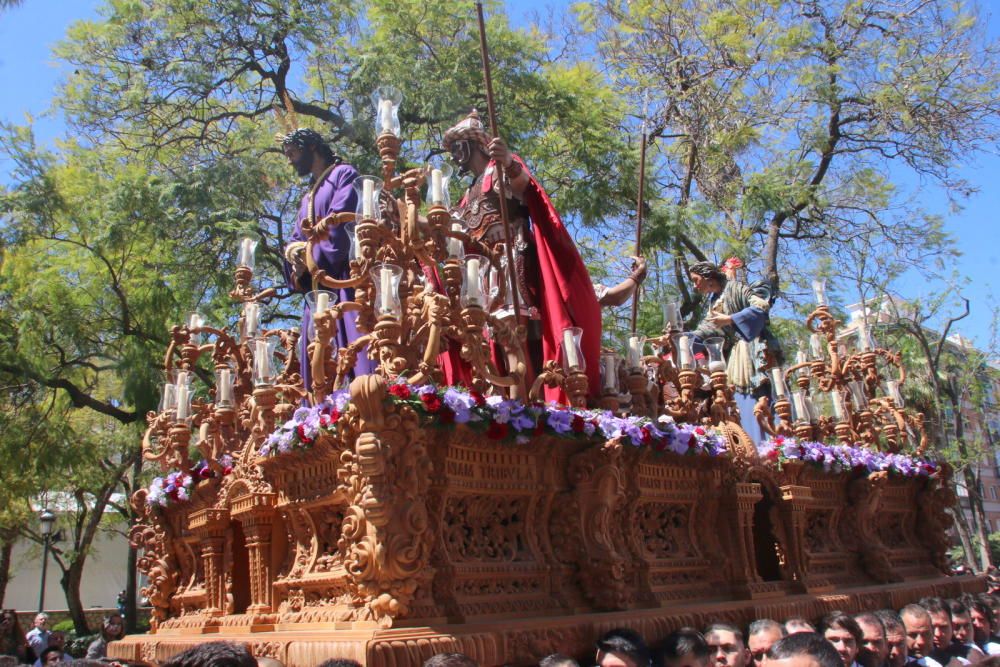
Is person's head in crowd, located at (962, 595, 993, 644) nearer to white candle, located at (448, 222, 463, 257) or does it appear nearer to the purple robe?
white candle, located at (448, 222, 463, 257)

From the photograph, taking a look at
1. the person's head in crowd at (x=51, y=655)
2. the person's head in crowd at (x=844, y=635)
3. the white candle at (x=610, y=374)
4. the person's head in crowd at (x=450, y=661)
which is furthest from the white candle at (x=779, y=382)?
the person's head in crowd at (x=51, y=655)

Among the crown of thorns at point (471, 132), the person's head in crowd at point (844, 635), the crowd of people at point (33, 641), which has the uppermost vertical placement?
the crown of thorns at point (471, 132)

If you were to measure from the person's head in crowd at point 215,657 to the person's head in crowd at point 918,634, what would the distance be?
17.7 feet

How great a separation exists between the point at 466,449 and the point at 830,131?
18.8 metres

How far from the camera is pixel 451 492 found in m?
5.89

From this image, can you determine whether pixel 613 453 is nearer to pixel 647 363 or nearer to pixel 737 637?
pixel 737 637

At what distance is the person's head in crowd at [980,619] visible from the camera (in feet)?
26.9

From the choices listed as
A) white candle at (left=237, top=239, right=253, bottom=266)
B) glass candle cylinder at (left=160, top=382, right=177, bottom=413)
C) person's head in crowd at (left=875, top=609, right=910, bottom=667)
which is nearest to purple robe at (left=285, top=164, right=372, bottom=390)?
white candle at (left=237, top=239, right=253, bottom=266)

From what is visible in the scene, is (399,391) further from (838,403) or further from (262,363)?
(838,403)

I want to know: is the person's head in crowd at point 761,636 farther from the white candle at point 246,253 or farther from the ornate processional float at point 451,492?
the white candle at point 246,253

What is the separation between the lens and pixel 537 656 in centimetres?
555

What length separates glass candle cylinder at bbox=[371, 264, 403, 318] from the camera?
5715mm

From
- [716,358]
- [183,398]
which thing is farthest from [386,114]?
[716,358]

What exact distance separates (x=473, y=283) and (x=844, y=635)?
3.45 m
